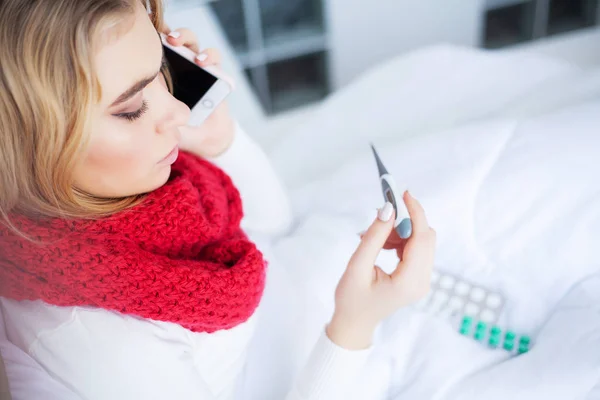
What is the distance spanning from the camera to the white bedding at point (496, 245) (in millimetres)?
776

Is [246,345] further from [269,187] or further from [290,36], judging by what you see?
[290,36]

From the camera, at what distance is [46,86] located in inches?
21.0

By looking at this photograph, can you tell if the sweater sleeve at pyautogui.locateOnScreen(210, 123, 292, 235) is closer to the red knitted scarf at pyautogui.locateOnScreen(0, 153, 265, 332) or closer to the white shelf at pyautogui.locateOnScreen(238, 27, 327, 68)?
the red knitted scarf at pyautogui.locateOnScreen(0, 153, 265, 332)

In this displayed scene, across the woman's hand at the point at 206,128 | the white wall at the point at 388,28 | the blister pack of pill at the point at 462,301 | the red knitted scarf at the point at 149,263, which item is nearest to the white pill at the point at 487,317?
the blister pack of pill at the point at 462,301

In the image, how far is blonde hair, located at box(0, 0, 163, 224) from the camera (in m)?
0.53

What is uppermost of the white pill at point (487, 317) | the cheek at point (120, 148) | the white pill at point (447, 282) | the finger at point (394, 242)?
the cheek at point (120, 148)

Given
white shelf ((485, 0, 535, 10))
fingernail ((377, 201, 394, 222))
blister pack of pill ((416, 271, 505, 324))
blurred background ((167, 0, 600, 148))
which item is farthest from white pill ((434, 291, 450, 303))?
white shelf ((485, 0, 535, 10))

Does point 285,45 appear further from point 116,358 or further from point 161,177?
point 116,358

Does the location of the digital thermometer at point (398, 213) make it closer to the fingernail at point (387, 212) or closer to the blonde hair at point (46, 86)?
the fingernail at point (387, 212)

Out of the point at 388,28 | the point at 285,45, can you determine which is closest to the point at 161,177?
the point at 285,45

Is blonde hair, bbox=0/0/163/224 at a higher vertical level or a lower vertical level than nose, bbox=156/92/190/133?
higher

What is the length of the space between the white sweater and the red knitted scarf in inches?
0.7

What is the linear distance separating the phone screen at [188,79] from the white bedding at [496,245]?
11.5 inches

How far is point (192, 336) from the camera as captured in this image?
2.35ft
